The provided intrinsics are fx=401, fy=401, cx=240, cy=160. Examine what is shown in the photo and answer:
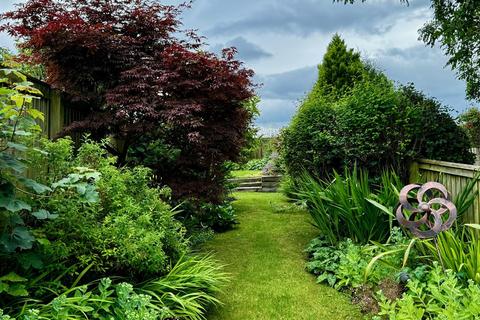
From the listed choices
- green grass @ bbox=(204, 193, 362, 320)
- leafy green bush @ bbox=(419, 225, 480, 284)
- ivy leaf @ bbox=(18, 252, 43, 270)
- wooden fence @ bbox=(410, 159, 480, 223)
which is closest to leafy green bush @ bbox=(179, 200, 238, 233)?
green grass @ bbox=(204, 193, 362, 320)

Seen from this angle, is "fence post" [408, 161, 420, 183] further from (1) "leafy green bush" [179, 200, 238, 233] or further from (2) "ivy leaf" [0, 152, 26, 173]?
(2) "ivy leaf" [0, 152, 26, 173]

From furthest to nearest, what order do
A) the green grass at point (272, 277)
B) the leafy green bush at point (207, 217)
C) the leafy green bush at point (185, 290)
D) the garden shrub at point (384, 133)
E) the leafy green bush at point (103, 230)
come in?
the leafy green bush at point (207, 217), the garden shrub at point (384, 133), the green grass at point (272, 277), the leafy green bush at point (185, 290), the leafy green bush at point (103, 230)

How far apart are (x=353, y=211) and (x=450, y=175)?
1.22 meters

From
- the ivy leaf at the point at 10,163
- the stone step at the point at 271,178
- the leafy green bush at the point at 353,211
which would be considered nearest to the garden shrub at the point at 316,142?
the leafy green bush at the point at 353,211

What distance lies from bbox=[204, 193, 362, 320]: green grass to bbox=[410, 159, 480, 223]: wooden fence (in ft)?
5.15

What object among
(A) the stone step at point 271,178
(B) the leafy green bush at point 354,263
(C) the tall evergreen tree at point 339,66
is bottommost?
(B) the leafy green bush at point 354,263

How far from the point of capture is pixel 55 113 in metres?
4.59

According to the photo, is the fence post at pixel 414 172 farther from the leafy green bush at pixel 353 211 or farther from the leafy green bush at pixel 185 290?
the leafy green bush at pixel 185 290

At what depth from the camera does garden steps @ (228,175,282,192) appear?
418 inches

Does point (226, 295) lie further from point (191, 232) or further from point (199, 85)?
point (199, 85)

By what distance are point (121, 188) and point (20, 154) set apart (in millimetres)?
1029

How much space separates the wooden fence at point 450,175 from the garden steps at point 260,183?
554 cm

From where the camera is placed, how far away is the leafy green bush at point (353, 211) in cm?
425

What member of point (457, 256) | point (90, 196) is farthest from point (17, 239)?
point (457, 256)
